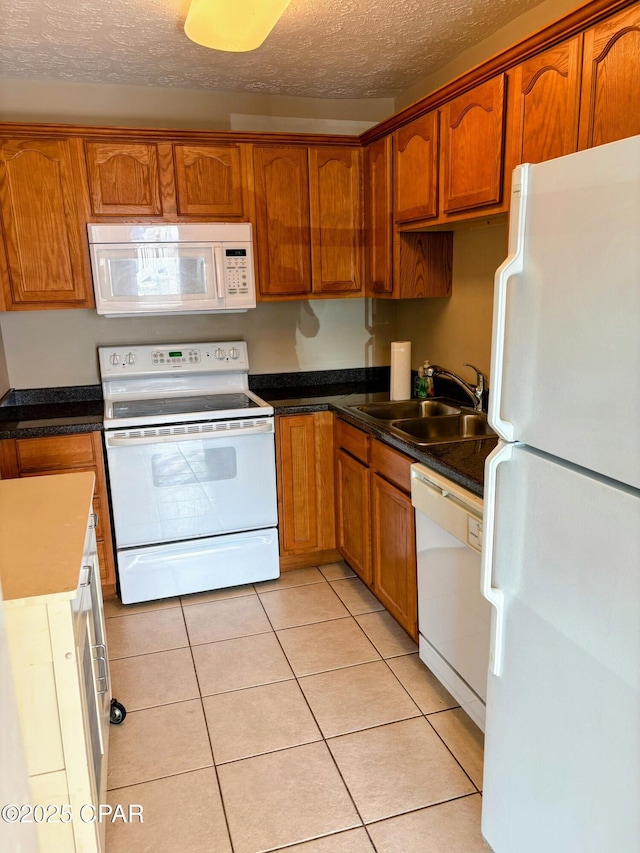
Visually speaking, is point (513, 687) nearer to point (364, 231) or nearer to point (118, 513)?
point (118, 513)

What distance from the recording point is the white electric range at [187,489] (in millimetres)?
2850

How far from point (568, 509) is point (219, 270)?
7.61ft

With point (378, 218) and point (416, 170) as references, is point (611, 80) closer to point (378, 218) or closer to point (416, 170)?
point (416, 170)

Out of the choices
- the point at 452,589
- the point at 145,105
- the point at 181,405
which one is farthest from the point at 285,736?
the point at 145,105

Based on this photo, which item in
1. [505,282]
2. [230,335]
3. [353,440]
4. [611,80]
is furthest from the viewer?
[230,335]

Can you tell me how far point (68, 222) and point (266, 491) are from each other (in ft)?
5.19

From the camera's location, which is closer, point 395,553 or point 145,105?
point 395,553

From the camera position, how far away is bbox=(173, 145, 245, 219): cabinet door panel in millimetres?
2980

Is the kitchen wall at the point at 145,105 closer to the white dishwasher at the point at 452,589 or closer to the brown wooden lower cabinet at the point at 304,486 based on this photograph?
the brown wooden lower cabinet at the point at 304,486

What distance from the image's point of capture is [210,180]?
119 inches

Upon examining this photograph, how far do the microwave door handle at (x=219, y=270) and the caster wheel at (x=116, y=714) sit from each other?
1.88m

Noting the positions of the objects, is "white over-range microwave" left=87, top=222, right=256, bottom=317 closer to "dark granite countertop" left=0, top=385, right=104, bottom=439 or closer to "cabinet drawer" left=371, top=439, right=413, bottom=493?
"dark granite countertop" left=0, top=385, right=104, bottom=439

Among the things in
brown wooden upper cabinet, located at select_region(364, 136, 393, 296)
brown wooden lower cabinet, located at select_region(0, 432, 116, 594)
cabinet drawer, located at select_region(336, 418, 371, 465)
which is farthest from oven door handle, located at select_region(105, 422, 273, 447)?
brown wooden upper cabinet, located at select_region(364, 136, 393, 296)

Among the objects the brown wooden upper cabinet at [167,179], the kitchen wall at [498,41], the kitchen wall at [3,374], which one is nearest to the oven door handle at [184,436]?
the kitchen wall at [3,374]
